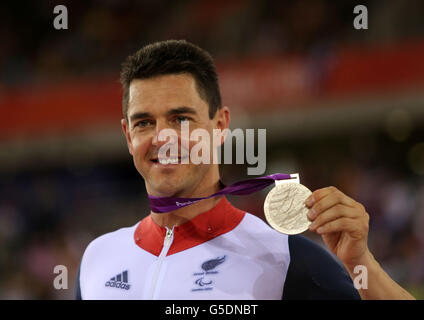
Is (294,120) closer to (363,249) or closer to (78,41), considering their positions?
(78,41)

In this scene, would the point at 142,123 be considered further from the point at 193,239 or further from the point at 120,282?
the point at 120,282

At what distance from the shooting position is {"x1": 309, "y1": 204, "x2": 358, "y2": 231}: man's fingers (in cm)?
167

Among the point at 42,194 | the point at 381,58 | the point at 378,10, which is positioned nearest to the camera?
the point at 381,58

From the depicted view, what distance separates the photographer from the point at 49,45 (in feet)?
36.0

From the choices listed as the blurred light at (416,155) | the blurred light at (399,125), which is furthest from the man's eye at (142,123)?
the blurred light at (416,155)

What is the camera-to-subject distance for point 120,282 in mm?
2107

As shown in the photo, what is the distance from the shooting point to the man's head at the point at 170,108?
1967mm

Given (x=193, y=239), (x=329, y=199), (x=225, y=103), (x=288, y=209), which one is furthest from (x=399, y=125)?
(x=329, y=199)

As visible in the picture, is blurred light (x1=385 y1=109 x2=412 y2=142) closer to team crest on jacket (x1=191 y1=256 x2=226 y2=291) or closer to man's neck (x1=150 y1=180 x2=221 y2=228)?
man's neck (x1=150 y1=180 x2=221 y2=228)

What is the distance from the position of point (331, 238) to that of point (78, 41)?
9.56m

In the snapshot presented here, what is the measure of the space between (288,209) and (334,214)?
227 millimetres

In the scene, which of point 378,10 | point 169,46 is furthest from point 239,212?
point 378,10

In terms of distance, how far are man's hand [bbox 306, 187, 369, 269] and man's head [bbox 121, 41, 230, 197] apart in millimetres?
474

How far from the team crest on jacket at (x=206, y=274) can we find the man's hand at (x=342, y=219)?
433 millimetres
